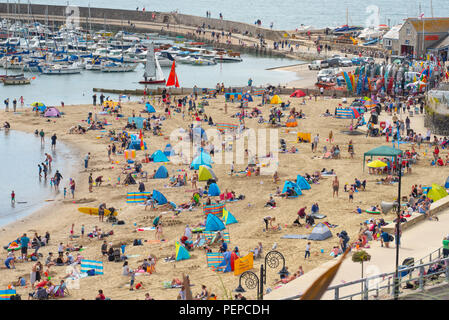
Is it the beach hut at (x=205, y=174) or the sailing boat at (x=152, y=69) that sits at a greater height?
the sailing boat at (x=152, y=69)

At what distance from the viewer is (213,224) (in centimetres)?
2658

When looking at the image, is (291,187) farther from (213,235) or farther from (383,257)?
(383,257)

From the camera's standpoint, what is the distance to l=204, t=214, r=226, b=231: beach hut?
26.6 meters

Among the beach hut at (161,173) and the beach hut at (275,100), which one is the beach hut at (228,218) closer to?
the beach hut at (161,173)

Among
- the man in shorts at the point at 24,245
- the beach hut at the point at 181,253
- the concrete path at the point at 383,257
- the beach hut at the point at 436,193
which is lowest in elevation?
the man in shorts at the point at 24,245

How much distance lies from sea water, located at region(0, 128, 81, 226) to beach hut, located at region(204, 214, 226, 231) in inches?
365

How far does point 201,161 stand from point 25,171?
997 centimetres

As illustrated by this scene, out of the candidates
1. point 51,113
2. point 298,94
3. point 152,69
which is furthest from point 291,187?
point 152,69

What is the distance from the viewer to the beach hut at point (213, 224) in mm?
26562

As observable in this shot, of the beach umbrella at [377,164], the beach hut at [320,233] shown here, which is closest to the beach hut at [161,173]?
the beach umbrella at [377,164]

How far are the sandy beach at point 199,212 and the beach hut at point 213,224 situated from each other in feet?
2.12
